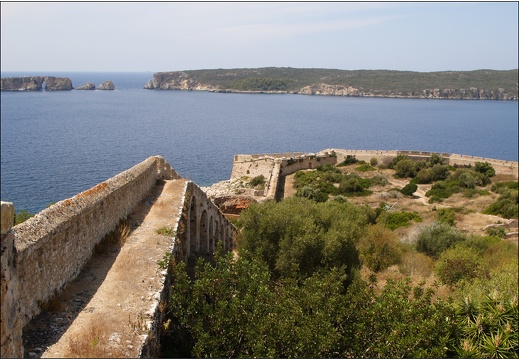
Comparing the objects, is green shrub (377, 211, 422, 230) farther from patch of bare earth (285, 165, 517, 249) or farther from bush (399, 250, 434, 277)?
bush (399, 250, 434, 277)

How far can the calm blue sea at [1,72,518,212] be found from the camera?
3722 centimetres

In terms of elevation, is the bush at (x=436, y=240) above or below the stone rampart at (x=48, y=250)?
below

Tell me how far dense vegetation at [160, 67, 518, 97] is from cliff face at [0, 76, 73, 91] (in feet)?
159

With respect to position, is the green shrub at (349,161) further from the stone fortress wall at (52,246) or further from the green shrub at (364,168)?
the stone fortress wall at (52,246)

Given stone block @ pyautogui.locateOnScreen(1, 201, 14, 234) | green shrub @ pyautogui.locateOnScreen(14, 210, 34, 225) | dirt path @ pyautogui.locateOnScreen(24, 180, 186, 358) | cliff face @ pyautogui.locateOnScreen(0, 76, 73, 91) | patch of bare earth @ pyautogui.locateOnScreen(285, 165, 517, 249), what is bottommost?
patch of bare earth @ pyautogui.locateOnScreen(285, 165, 517, 249)

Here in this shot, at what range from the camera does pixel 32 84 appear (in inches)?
5782

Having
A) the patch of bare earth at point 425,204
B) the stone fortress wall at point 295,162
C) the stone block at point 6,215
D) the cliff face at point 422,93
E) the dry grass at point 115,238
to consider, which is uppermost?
the cliff face at point 422,93

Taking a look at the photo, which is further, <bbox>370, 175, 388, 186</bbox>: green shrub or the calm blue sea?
<bbox>370, 175, 388, 186</bbox>: green shrub

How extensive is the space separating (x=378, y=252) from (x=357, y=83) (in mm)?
153146

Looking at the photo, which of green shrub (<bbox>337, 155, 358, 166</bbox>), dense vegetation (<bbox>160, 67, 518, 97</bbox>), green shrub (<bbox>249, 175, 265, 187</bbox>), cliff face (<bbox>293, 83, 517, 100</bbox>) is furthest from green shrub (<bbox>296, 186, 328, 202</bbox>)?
dense vegetation (<bbox>160, 67, 518, 97</bbox>)

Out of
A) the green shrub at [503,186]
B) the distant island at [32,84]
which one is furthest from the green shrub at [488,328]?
the distant island at [32,84]

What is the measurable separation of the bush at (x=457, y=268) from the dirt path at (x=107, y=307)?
9633mm

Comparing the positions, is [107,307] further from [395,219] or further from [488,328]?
[395,219]

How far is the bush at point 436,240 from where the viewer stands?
62.3ft
